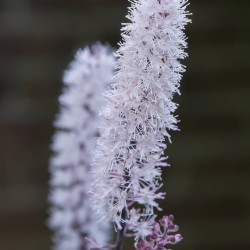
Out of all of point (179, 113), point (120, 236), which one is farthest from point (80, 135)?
point (179, 113)

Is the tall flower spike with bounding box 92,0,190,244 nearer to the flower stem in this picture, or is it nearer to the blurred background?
the flower stem

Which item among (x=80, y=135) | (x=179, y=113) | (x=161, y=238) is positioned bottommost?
(x=161, y=238)

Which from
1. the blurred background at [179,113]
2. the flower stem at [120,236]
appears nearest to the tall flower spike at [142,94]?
the flower stem at [120,236]

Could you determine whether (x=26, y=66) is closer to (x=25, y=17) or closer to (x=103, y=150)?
(x=25, y=17)

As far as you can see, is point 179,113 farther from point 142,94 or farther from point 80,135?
point 142,94

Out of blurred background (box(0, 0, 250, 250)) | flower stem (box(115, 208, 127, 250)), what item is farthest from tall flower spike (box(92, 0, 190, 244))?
blurred background (box(0, 0, 250, 250))

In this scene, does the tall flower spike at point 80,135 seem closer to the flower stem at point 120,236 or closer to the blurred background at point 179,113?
the flower stem at point 120,236
